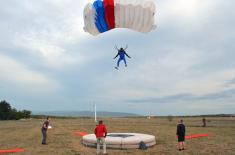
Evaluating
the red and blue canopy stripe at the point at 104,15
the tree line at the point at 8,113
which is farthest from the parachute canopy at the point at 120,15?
the tree line at the point at 8,113

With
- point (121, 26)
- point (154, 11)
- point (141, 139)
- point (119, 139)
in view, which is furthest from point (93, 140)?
point (154, 11)

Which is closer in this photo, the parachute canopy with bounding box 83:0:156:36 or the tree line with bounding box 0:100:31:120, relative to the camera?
the parachute canopy with bounding box 83:0:156:36

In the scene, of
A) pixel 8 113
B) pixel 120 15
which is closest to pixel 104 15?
pixel 120 15

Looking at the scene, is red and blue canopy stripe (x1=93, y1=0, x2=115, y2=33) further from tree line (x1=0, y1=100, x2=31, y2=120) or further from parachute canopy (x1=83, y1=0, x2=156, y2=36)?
tree line (x1=0, y1=100, x2=31, y2=120)

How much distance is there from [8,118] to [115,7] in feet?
231

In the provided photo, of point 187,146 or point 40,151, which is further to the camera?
point 187,146

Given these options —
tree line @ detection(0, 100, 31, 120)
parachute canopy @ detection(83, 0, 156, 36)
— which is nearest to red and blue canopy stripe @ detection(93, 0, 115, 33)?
parachute canopy @ detection(83, 0, 156, 36)

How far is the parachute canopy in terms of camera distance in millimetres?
21281

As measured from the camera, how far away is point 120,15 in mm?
21922

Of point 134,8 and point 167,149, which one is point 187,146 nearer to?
point 167,149

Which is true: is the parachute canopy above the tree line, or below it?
above

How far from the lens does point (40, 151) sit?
20.3 metres

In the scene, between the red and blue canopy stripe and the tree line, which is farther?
the tree line

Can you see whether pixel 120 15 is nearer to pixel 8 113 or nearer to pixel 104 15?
pixel 104 15
